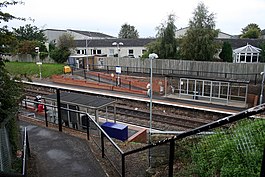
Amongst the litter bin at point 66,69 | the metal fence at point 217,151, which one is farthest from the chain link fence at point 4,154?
A: the litter bin at point 66,69

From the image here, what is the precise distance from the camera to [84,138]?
28.2ft

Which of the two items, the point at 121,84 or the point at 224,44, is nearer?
the point at 121,84

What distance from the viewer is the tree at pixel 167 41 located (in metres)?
33.4

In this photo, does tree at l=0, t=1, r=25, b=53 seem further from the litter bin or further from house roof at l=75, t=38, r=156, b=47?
house roof at l=75, t=38, r=156, b=47

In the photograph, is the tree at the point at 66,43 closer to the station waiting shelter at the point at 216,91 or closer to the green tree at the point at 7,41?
→ the station waiting shelter at the point at 216,91

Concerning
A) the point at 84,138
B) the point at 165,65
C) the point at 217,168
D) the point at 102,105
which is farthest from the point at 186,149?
the point at 165,65

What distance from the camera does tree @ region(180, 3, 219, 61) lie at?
2962cm

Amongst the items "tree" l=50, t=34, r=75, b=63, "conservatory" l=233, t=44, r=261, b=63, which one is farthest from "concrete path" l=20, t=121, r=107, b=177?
"tree" l=50, t=34, r=75, b=63

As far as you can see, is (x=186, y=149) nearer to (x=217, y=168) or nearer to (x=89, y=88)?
(x=217, y=168)

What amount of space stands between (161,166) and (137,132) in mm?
7020

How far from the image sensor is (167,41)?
111 ft

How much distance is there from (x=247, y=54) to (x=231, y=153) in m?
32.2

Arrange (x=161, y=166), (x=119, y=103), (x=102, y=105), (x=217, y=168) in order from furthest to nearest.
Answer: (x=119, y=103) → (x=102, y=105) → (x=161, y=166) → (x=217, y=168)

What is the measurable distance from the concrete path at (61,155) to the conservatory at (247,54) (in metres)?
29.7
